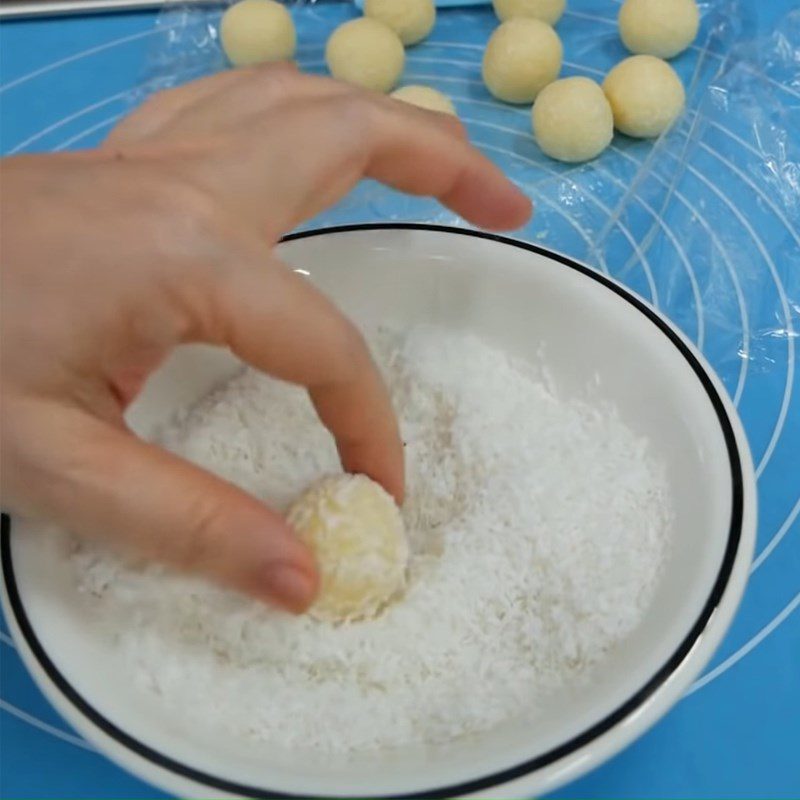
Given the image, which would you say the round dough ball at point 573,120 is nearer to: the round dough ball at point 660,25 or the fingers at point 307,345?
the round dough ball at point 660,25

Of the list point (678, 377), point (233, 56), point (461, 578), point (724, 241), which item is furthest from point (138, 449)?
point (233, 56)

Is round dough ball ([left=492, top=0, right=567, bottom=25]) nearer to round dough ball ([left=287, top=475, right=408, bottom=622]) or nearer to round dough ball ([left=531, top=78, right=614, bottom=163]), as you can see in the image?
round dough ball ([left=531, top=78, right=614, bottom=163])

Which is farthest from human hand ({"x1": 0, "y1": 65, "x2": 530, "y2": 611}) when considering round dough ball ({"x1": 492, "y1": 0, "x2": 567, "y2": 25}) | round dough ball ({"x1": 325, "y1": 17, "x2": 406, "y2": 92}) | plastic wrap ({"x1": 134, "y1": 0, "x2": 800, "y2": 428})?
round dough ball ({"x1": 492, "y1": 0, "x2": 567, "y2": 25})

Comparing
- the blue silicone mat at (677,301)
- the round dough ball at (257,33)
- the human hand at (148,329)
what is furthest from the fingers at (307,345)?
the round dough ball at (257,33)

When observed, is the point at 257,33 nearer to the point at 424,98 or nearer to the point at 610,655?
the point at 424,98

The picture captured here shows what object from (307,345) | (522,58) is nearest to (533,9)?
(522,58)
